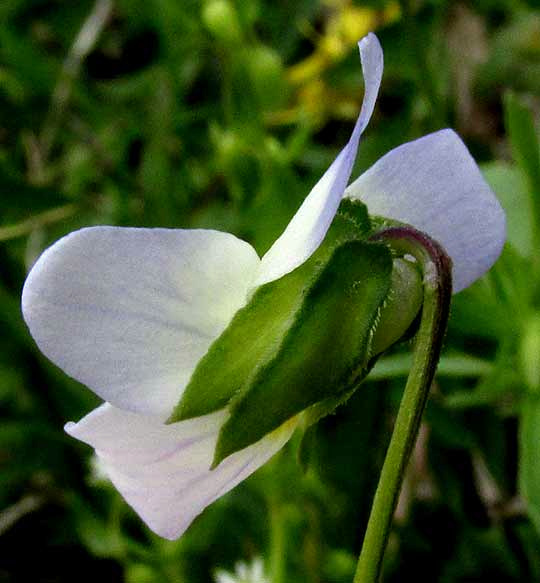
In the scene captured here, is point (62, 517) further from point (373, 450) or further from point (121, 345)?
point (121, 345)

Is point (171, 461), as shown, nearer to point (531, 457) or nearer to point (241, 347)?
point (241, 347)

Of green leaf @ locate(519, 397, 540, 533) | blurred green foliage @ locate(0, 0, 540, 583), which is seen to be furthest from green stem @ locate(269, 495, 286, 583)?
green leaf @ locate(519, 397, 540, 533)

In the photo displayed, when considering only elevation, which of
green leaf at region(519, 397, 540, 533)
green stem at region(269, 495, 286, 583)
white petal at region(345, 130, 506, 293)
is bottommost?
green stem at region(269, 495, 286, 583)

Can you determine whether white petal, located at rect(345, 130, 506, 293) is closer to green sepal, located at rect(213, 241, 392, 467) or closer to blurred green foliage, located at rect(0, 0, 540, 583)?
green sepal, located at rect(213, 241, 392, 467)

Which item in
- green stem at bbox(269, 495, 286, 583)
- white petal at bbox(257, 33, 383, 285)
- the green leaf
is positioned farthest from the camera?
green stem at bbox(269, 495, 286, 583)

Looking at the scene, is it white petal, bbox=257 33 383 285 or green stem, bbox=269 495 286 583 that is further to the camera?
green stem, bbox=269 495 286 583

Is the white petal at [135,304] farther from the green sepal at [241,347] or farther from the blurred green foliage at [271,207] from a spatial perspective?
the blurred green foliage at [271,207]

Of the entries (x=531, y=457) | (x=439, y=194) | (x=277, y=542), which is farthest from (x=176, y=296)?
(x=277, y=542)

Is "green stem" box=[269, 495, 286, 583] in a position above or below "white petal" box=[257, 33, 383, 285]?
below
